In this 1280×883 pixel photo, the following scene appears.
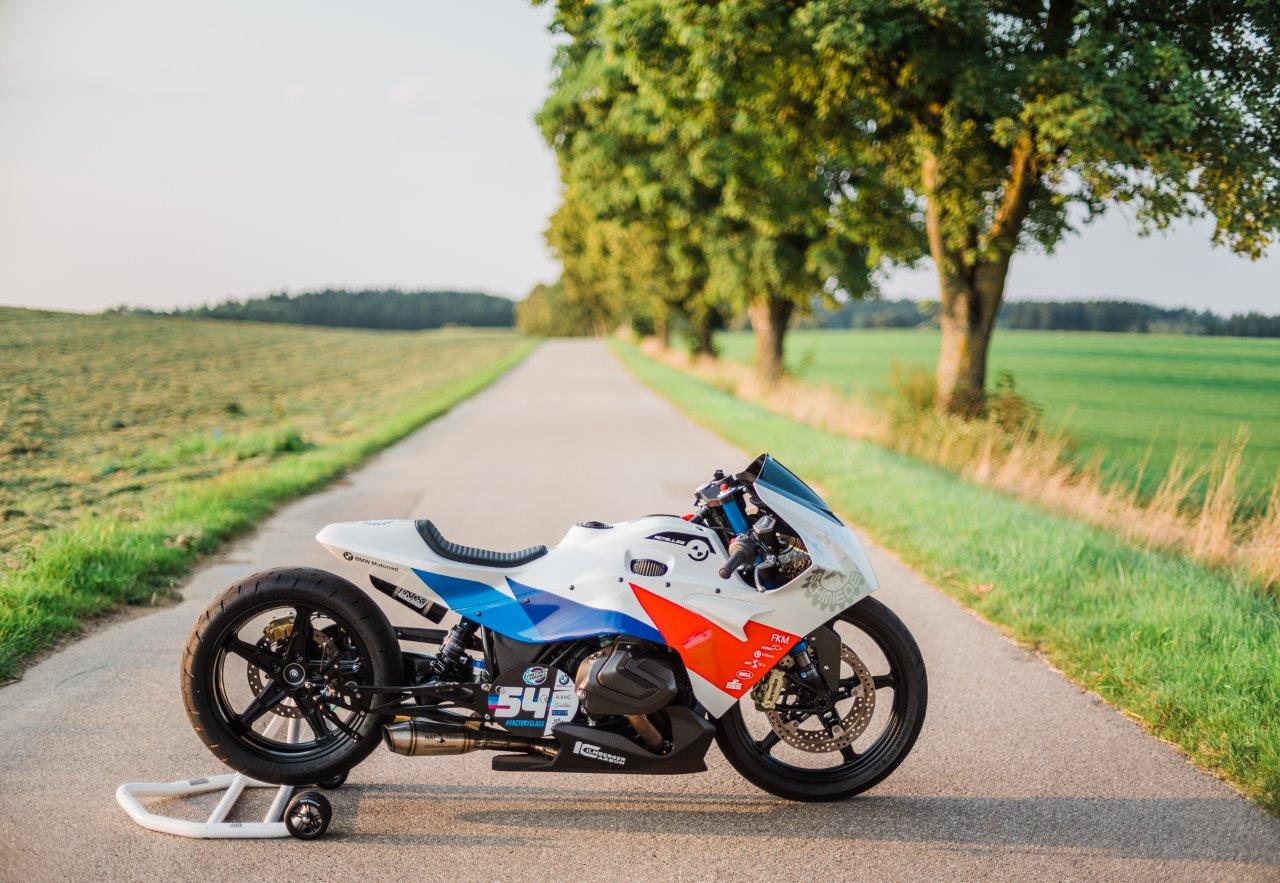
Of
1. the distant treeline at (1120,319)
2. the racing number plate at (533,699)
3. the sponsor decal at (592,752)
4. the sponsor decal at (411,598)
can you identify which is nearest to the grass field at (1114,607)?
the sponsor decal at (592,752)

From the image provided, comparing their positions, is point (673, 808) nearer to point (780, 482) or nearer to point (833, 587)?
point (833, 587)

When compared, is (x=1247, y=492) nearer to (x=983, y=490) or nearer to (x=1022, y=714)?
(x=983, y=490)

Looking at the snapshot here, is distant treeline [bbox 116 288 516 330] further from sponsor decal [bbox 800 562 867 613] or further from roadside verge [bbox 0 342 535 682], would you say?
sponsor decal [bbox 800 562 867 613]

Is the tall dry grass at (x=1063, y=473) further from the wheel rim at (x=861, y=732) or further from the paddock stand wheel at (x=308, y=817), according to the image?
the paddock stand wheel at (x=308, y=817)

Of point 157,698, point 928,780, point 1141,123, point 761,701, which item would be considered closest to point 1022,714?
point 928,780

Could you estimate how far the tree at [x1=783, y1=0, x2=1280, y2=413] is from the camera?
29.0 feet

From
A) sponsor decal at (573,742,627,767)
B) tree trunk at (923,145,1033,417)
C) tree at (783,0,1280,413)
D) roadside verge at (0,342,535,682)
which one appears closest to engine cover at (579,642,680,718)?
sponsor decal at (573,742,627,767)

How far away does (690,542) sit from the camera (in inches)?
138

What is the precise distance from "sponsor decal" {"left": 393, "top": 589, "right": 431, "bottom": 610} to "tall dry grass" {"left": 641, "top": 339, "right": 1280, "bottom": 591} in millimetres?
5857

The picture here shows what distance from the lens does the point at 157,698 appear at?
4.46 metres

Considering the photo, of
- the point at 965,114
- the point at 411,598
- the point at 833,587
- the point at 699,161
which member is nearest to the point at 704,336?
the point at 699,161

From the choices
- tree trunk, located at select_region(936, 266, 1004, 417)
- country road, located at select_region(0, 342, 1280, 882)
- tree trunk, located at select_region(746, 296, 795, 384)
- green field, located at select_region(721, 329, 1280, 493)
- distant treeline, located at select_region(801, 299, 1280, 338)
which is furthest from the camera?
tree trunk, located at select_region(746, 296, 795, 384)

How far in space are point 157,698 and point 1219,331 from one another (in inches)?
484

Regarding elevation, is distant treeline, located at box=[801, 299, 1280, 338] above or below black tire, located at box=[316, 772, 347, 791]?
above
